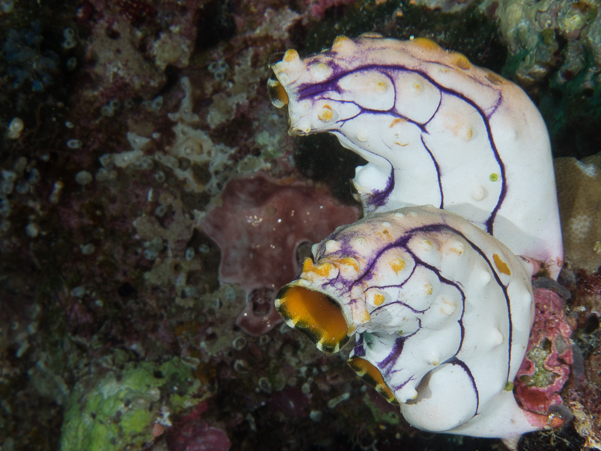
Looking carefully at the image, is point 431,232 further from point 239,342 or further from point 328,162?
point 239,342

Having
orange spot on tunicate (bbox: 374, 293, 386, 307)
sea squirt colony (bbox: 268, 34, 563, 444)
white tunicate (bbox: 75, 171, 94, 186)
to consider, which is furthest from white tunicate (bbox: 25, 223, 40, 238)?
orange spot on tunicate (bbox: 374, 293, 386, 307)

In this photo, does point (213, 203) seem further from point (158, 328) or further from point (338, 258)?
point (338, 258)

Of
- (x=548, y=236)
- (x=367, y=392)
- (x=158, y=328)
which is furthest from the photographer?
(x=158, y=328)

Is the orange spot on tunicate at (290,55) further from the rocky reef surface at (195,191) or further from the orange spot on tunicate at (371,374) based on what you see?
the orange spot on tunicate at (371,374)

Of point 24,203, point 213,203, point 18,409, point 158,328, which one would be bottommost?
point 18,409

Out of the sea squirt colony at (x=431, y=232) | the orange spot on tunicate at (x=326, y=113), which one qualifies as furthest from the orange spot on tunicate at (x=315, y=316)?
the orange spot on tunicate at (x=326, y=113)

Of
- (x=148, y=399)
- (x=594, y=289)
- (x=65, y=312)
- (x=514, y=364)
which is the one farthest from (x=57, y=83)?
(x=594, y=289)
